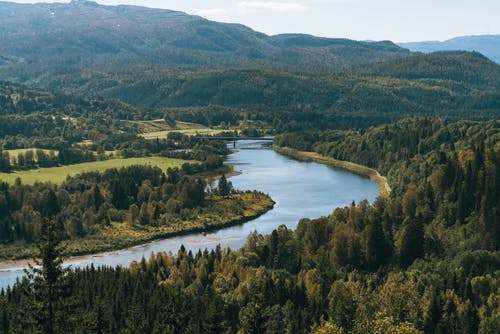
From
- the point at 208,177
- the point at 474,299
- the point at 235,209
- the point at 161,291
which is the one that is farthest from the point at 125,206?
the point at 474,299

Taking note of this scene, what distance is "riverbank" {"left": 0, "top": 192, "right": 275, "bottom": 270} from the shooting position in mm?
118000

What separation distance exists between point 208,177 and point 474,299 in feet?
378

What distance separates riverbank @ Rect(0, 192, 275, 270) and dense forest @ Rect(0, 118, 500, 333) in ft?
77.8

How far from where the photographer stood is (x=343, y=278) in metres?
96.1

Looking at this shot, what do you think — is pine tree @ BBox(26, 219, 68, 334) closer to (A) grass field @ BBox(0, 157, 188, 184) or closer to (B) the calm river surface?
(B) the calm river surface

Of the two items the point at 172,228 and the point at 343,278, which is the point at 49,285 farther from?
the point at 172,228

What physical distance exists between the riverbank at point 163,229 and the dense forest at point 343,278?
934 inches

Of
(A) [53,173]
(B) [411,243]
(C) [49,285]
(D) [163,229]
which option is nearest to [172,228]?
(D) [163,229]

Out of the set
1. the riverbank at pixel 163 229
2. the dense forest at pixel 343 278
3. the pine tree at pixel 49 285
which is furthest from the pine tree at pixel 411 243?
the pine tree at pixel 49 285

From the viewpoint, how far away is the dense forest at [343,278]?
73.9m

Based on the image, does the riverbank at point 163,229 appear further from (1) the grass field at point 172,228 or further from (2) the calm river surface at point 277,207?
(2) the calm river surface at point 277,207

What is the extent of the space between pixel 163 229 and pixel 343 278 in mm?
46708

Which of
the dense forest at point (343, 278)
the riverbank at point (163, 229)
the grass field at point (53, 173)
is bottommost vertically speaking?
the riverbank at point (163, 229)

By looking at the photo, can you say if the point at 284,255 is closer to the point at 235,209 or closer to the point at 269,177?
the point at 235,209
